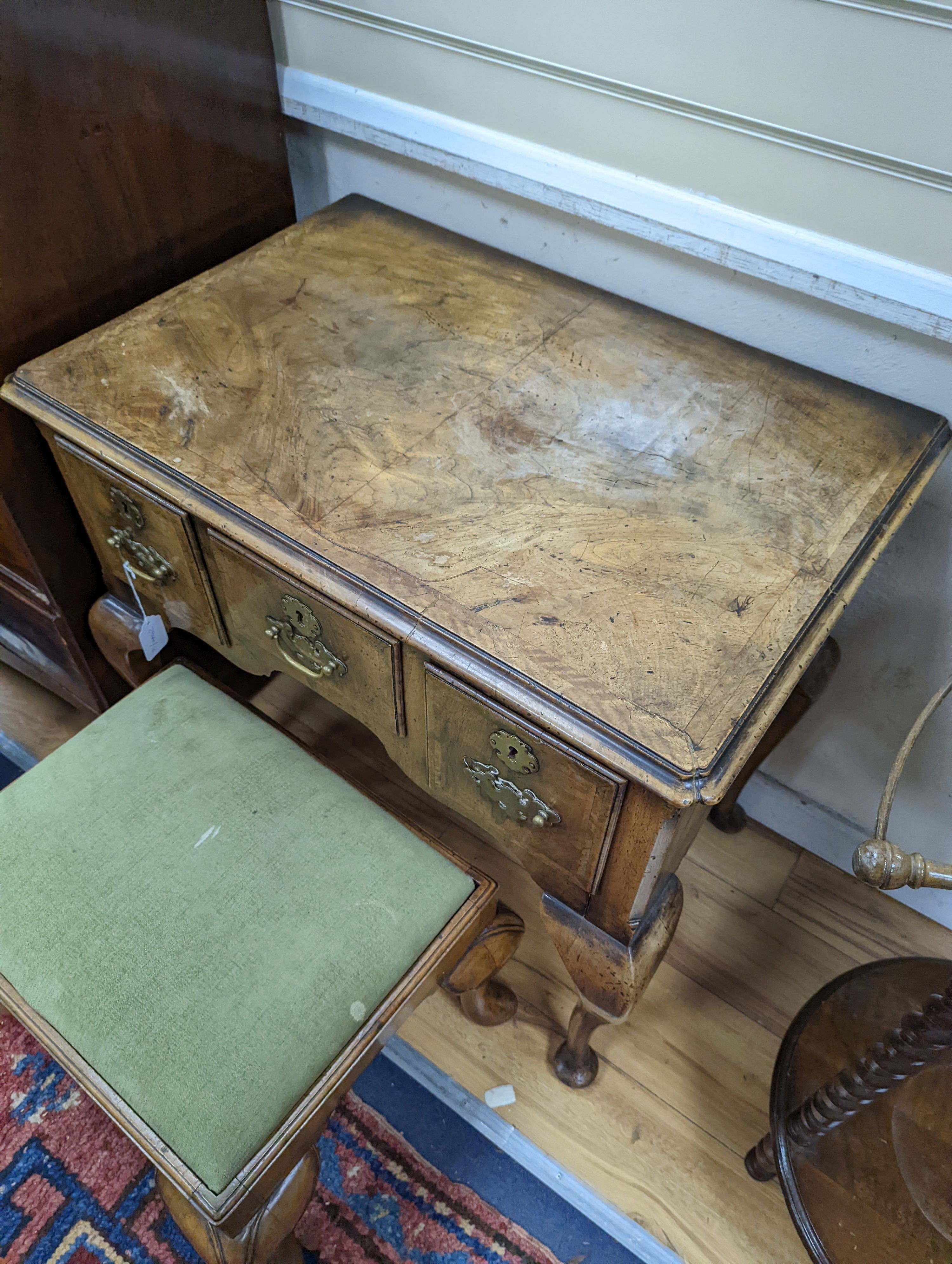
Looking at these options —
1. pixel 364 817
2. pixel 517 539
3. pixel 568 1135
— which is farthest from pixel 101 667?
pixel 568 1135

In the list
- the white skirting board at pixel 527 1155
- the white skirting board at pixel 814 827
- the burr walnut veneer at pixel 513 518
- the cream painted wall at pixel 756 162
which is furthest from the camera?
the white skirting board at pixel 814 827

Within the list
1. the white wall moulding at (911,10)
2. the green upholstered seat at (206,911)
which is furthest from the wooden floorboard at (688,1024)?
the white wall moulding at (911,10)

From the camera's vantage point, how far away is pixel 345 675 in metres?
0.81

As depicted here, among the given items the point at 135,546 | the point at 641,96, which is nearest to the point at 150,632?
the point at 135,546

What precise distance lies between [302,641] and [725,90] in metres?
0.68

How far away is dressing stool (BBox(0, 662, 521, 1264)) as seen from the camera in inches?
27.9

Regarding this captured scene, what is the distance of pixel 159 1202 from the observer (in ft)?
3.37

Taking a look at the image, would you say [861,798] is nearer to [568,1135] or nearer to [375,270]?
[568,1135]

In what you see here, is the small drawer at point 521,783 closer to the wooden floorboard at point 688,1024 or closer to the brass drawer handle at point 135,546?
the wooden floorboard at point 688,1024

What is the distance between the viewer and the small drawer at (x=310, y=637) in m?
0.74

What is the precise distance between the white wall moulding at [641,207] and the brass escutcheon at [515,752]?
57 cm

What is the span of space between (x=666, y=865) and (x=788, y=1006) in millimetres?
648

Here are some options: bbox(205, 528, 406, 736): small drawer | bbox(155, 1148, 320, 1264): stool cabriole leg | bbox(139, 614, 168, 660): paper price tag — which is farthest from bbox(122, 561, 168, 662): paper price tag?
bbox(155, 1148, 320, 1264): stool cabriole leg

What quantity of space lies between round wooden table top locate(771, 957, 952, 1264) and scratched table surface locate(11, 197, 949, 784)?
0.49 meters
